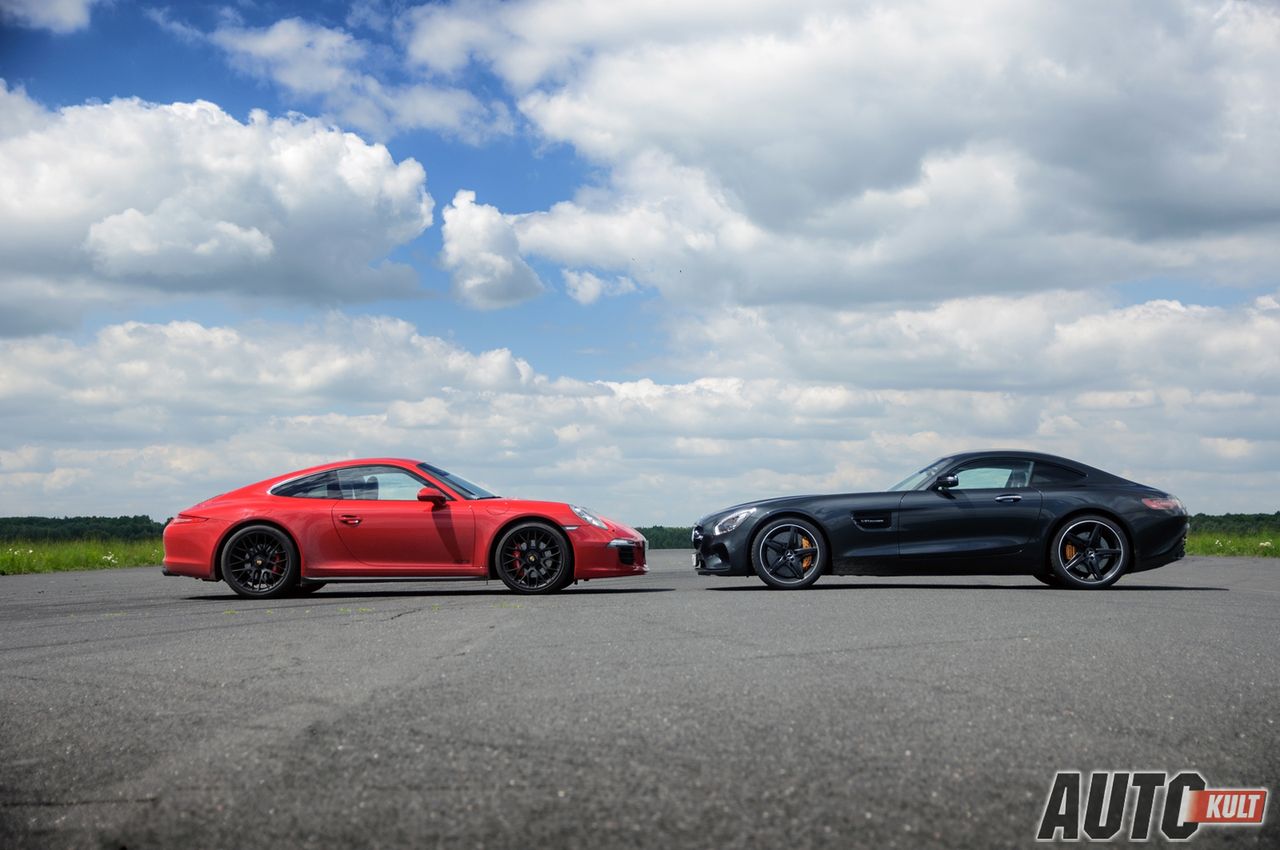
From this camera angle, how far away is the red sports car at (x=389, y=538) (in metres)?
12.1

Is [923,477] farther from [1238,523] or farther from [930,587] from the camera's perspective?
[1238,523]

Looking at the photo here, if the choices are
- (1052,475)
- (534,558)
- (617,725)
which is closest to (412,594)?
(534,558)

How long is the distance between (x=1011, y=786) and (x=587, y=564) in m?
8.39

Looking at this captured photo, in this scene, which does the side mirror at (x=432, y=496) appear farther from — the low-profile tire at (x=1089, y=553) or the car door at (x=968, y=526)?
the low-profile tire at (x=1089, y=553)

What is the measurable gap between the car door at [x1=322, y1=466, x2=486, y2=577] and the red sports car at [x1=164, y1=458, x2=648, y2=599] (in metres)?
0.01

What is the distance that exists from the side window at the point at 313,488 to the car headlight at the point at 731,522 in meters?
3.93

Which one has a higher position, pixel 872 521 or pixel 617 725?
pixel 872 521

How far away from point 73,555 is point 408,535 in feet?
43.9

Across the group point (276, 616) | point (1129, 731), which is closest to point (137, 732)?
point (1129, 731)

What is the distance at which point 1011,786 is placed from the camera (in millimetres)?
3865

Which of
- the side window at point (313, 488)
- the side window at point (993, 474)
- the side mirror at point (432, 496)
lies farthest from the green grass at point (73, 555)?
the side window at point (993, 474)

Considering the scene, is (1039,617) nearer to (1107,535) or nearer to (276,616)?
(1107,535)

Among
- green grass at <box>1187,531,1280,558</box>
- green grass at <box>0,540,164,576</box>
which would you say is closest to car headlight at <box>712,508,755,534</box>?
green grass at <box>0,540,164,576</box>

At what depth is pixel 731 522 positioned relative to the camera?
497 inches
